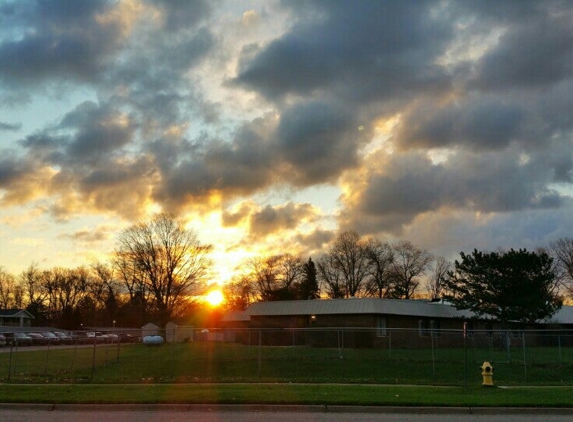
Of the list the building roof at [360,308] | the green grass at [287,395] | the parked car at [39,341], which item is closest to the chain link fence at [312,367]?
the green grass at [287,395]

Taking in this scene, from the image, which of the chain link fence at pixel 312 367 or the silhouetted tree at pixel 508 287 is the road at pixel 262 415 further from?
the silhouetted tree at pixel 508 287

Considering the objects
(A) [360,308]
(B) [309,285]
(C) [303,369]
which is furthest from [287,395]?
(B) [309,285]

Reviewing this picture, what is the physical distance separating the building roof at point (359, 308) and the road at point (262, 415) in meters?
37.9

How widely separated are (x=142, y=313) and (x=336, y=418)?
81990 mm

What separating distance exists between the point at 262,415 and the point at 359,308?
40084mm

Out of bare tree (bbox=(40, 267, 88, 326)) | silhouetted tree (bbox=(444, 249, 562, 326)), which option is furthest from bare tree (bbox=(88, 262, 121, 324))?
silhouetted tree (bbox=(444, 249, 562, 326))

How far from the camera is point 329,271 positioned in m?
102

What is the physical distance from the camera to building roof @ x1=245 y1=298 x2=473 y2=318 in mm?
53969

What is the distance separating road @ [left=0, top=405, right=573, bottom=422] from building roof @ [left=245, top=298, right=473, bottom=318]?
124 feet

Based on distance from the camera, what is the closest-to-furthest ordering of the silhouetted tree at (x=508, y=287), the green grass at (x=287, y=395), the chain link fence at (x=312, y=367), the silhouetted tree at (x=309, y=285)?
the green grass at (x=287, y=395) → the chain link fence at (x=312, y=367) → the silhouetted tree at (x=508, y=287) → the silhouetted tree at (x=309, y=285)

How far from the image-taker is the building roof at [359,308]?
54.0 metres

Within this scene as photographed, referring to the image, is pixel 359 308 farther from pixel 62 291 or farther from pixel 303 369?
pixel 62 291

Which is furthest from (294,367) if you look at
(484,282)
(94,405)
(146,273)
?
(146,273)

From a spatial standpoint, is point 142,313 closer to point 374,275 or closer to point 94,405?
point 374,275
